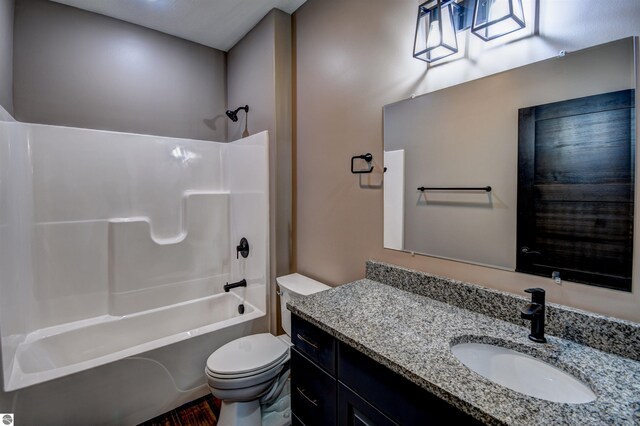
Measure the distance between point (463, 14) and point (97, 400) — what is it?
2634mm

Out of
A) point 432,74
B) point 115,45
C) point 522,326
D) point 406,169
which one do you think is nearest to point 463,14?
point 432,74

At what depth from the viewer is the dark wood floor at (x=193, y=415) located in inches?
72.4

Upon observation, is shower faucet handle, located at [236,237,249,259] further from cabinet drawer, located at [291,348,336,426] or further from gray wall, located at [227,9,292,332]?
cabinet drawer, located at [291,348,336,426]

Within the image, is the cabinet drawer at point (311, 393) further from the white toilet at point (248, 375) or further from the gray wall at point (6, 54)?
the gray wall at point (6, 54)

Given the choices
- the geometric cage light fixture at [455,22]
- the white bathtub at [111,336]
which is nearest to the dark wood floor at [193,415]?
the white bathtub at [111,336]

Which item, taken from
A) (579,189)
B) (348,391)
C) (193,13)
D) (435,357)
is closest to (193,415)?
(348,391)

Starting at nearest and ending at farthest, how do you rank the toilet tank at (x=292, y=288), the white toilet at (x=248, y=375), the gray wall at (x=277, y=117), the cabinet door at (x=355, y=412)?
1. the cabinet door at (x=355, y=412)
2. the white toilet at (x=248, y=375)
3. the toilet tank at (x=292, y=288)
4. the gray wall at (x=277, y=117)

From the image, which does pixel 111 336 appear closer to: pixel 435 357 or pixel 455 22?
pixel 435 357

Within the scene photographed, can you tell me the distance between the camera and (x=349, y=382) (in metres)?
1.03

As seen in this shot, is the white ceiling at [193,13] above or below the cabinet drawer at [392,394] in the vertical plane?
above

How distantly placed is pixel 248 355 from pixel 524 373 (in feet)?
4.41

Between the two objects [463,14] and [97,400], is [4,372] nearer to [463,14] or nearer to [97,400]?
[97,400]

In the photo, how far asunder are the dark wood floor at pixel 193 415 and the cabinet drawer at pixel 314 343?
3.51 ft

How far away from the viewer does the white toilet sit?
157 centimetres
